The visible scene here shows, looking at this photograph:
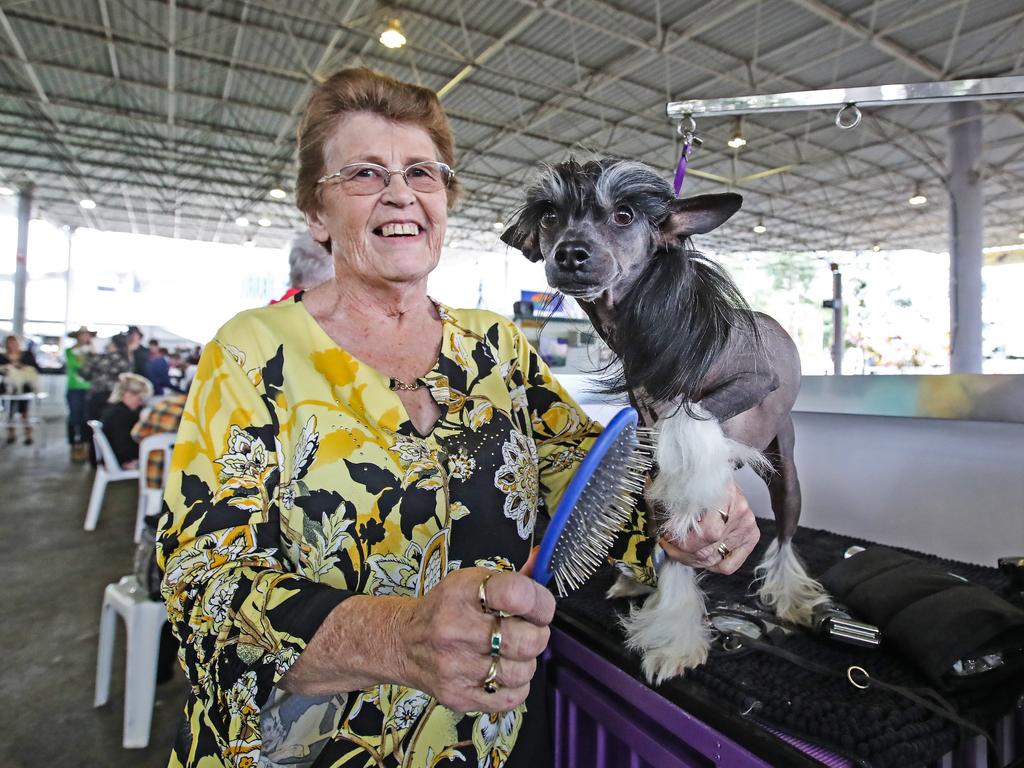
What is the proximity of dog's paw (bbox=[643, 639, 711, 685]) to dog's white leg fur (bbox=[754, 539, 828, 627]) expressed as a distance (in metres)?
0.23

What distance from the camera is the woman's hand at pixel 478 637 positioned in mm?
551

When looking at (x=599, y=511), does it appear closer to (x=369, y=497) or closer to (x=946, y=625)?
(x=369, y=497)

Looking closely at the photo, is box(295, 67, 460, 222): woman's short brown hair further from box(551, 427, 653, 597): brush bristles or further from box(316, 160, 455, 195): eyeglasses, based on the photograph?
box(551, 427, 653, 597): brush bristles

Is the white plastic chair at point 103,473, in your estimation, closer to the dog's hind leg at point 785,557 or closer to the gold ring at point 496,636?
the dog's hind leg at point 785,557

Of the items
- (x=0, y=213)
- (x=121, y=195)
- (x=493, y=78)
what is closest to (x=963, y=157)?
(x=493, y=78)

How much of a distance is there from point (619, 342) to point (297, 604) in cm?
48

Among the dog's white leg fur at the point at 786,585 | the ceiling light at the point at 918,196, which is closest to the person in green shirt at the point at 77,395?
the dog's white leg fur at the point at 786,585

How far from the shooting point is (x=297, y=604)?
25.8 inches

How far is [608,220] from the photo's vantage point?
730mm

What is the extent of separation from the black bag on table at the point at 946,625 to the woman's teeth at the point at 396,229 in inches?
36.9

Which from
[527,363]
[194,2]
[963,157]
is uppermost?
[194,2]

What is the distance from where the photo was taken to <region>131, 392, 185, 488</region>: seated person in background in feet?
11.4

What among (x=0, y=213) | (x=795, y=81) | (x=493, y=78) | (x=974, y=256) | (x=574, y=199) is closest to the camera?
(x=574, y=199)

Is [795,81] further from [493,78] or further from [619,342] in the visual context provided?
[619,342]
